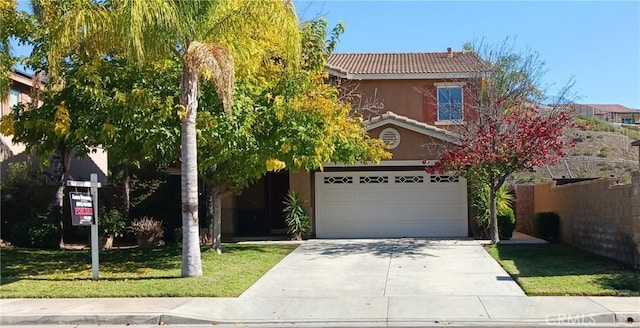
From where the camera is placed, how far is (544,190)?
2052cm

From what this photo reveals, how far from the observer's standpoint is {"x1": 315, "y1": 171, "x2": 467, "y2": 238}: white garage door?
1875 centimetres

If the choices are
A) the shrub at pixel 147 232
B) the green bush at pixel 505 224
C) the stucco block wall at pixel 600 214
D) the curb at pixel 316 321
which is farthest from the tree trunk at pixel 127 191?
the stucco block wall at pixel 600 214

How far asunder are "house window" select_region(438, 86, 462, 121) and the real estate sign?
517 inches

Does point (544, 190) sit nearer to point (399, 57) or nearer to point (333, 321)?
point (399, 57)

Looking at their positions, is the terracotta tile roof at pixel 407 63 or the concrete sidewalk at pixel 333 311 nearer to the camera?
the concrete sidewalk at pixel 333 311

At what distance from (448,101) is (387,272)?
423 inches

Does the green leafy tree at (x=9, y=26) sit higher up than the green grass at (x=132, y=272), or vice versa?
the green leafy tree at (x=9, y=26)

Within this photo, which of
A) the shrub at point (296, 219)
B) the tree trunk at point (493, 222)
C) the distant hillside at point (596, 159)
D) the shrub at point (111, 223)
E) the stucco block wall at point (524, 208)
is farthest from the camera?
the distant hillside at point (596, 159)

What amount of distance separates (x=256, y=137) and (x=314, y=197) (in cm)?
582

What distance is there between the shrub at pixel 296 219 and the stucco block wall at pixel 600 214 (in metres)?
7.64

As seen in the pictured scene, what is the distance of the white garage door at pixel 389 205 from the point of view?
1875 cm

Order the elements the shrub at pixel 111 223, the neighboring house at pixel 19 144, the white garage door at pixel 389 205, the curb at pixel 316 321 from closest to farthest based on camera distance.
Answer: the curb at pixel 316 321, the shrub at pixel 111 223, the white garage door at pixel 389 205, the neighboring house at pixel 19 144

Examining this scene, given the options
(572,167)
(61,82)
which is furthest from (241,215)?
(572,167)

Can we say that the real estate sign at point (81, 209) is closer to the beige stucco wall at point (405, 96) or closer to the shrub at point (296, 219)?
the shrub at point (296, 219)
